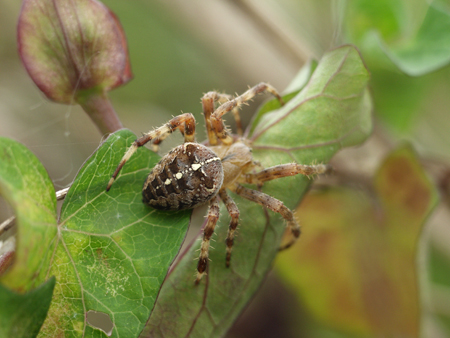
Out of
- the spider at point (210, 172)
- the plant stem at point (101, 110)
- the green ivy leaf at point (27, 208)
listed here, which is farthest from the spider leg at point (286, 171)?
the green ivy leaf at point (27, 208)

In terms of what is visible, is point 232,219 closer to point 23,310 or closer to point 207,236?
point 207,236

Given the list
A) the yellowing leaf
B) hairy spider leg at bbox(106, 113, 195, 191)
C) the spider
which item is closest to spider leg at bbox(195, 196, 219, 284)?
the spider

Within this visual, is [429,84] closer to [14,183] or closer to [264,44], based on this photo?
[264,44]

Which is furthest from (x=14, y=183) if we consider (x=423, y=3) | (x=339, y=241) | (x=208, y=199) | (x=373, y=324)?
(x=423, y=3)

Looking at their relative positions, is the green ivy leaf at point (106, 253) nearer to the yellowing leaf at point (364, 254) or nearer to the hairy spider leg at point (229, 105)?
the hairy spider leg at point (229, 105)

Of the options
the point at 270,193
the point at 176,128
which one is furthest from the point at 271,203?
the point at 176,128
